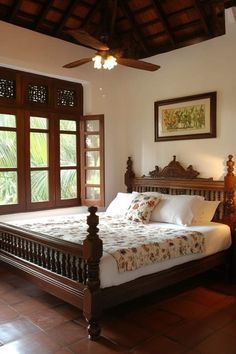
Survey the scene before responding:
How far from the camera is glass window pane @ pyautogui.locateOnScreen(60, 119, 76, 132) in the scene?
17.8 ft

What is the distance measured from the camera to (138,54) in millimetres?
5590

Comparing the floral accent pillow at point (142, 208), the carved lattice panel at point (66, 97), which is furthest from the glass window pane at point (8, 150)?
the floral accent pillow at point (142, 208)

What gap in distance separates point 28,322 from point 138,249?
118 centimetres

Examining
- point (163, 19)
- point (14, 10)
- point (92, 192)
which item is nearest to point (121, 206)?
point (92, 192)

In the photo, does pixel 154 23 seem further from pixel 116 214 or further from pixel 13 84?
pixel 116 214

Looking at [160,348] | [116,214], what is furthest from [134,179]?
[160,348]

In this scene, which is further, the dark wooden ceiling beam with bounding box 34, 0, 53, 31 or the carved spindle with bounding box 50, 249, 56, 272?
the dark wooden ceiling beam with bounding box 34, 0, 53, 31

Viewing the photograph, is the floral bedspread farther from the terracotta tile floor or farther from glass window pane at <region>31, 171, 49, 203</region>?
glass window pane at <region>31, 171, 49, 203</region>

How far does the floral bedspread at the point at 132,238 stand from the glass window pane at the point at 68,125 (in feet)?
5.51

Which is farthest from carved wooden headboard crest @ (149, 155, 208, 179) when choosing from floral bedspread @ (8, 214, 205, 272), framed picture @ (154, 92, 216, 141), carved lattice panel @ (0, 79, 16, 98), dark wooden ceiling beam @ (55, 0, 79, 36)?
dark wooden ceiling beam @ (55, 0, 79, 36)

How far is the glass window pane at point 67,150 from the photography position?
17.9ft

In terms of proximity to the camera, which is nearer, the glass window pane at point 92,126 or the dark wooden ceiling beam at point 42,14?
the dark wooden ceiling beam at point 42,14

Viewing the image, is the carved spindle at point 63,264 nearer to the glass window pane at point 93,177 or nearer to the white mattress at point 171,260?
the white mattress at point 171,260

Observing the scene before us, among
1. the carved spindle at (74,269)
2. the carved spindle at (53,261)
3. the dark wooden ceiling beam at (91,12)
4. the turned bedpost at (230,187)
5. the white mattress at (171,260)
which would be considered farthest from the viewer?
the dark wooden ceiling beam at (91,12)
